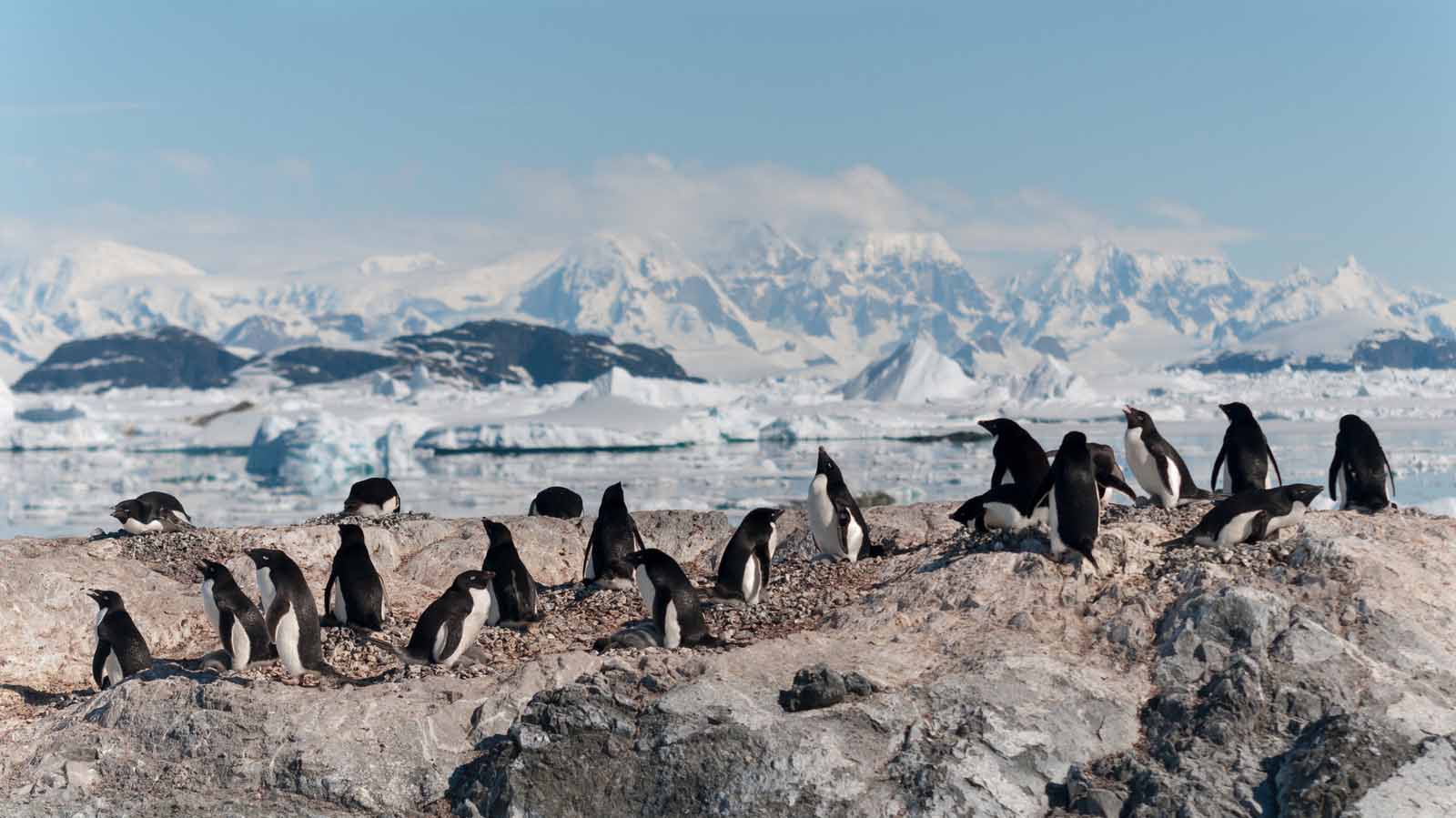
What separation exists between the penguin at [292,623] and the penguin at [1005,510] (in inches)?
191

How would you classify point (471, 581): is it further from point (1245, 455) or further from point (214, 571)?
point (1245, 455)

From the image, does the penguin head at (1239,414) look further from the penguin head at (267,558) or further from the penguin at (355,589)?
the penguin head at (267,558)

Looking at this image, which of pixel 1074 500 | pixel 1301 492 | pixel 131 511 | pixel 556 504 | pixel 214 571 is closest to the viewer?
pixel 1074 500

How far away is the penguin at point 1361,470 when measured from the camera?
10992 millimetres

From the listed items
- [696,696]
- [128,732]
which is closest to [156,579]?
[128,732]

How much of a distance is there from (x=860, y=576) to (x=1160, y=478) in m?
2.60

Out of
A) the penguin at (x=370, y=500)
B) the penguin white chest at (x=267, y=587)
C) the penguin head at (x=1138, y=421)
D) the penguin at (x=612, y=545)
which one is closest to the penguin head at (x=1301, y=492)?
the penguin head at (x=1138, y=421)

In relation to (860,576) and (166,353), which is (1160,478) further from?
(166,353)

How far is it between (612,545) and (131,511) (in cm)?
554

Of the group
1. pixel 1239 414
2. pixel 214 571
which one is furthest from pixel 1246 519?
pixel 214 571

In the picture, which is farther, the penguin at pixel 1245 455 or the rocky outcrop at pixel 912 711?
the penguin at pixel 1245 455

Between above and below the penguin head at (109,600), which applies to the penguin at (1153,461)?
above

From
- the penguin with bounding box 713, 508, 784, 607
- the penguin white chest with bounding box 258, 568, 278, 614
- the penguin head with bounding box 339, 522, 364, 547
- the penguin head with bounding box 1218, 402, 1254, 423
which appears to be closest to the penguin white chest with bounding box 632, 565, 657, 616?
the penguin with bounding box 713, 508, 784, 607

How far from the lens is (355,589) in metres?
10.5
